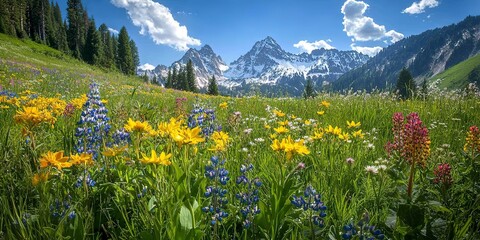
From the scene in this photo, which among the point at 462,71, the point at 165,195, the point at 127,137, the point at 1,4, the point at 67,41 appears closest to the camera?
the point at 165,195

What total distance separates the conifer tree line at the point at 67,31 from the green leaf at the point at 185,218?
6637 cm

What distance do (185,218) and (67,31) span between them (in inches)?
3334

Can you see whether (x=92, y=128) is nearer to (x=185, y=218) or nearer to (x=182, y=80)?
(x=185, y=218)

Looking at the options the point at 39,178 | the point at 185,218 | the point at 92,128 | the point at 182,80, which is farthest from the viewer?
the point at 182,80

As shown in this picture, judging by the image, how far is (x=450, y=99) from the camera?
620 centimetres

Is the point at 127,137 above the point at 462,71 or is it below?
below

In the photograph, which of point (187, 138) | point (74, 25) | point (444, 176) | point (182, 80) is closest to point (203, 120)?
point (187, 138)

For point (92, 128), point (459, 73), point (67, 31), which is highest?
point (67, 31)

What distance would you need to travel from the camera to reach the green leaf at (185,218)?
54.4 inches

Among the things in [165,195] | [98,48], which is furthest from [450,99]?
[98,48]

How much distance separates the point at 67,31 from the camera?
72000mm

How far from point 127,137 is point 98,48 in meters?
67.6

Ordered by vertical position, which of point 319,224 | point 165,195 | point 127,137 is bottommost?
point 319,224

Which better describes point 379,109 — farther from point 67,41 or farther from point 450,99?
point 67,41
